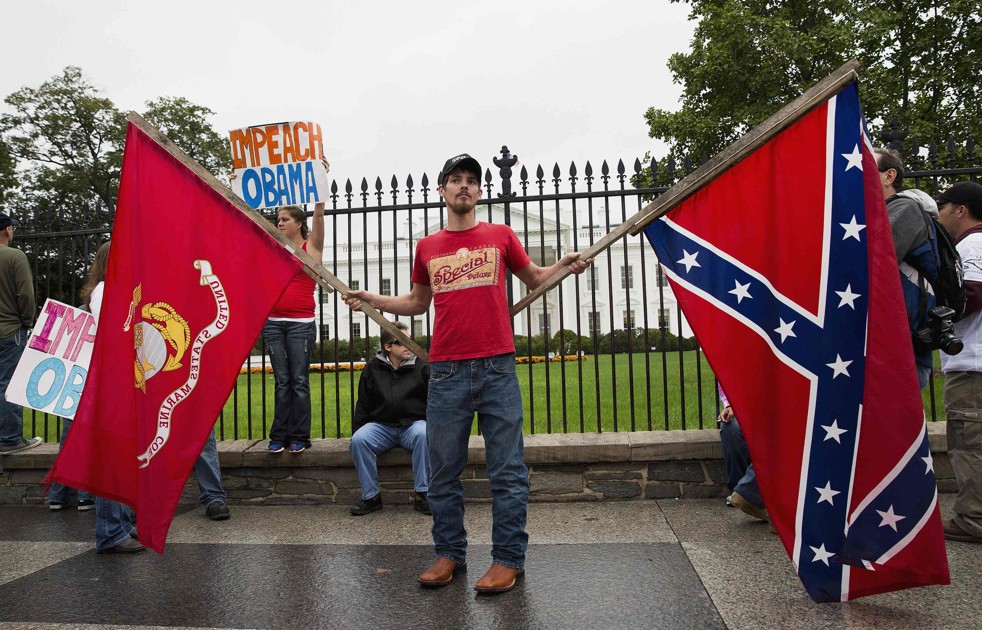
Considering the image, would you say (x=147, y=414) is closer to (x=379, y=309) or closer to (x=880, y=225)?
(x=379, y=309)

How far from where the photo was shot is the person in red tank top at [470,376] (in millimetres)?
3301

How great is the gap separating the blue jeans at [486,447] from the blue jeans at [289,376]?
6.95 ft

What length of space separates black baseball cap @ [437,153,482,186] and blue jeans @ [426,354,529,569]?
0.95 metres

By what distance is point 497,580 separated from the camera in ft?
10.4

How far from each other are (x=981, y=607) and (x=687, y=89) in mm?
16176

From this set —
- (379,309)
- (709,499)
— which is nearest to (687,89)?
(709,499)

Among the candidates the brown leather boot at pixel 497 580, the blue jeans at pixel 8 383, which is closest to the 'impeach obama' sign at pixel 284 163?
the blue jeans at pixel 8 383

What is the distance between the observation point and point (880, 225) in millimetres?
2910

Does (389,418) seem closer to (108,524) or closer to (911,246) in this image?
(108,524)

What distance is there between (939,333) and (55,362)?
218 inches

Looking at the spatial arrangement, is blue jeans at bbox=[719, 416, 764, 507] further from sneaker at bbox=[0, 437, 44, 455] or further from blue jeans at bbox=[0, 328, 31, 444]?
sneaker at bbox=[0, 437, 44, 455]

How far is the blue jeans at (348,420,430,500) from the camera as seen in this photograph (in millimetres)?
4879

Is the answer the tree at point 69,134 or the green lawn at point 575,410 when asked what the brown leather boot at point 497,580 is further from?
the tree at point 69,134

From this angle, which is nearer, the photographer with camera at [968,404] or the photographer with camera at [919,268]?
the photographer with camera at [919,268]
